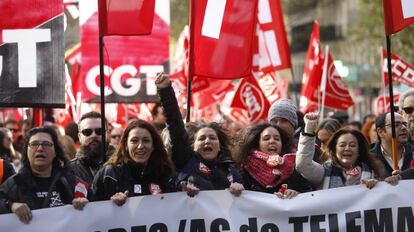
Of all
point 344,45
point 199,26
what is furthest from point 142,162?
point 344,45

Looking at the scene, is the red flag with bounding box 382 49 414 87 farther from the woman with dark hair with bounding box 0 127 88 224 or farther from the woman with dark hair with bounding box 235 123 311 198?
the woman with dark hair with bounding box 0 127 88 224

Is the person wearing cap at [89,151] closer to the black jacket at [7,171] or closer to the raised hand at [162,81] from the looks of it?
the black jacket at [7,171]

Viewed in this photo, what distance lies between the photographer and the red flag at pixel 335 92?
15703mm

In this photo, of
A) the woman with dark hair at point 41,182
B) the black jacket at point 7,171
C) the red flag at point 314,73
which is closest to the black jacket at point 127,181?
the woman with dark hair at point 41,182

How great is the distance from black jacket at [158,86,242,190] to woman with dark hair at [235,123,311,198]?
0.17 metres

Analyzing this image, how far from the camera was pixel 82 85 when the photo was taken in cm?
1270

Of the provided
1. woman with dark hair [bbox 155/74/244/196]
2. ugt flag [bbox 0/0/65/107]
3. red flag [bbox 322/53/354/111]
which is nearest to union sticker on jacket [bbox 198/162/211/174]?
woman with dark hair [bbox 155/74/244/196]

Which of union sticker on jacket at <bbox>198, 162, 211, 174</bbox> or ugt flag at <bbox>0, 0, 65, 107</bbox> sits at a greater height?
ugt flag at <bbox>0, 0, 65, 107</bbox>

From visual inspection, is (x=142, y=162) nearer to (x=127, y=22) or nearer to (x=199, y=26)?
(x=127, y=22)

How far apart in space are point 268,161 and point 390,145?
140 centimetres

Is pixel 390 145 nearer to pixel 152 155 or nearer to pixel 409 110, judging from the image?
pixel 409 110

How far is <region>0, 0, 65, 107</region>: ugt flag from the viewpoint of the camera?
8258mm

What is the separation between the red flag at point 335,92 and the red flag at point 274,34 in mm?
2040

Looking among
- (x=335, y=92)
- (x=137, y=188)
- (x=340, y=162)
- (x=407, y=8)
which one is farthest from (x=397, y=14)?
(x=335, y=92)
